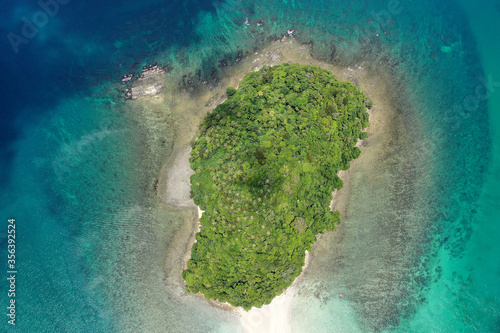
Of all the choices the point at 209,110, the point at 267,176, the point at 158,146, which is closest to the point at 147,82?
the point at 158,146

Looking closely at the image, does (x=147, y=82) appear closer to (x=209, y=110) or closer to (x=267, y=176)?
(x=209, y=110)

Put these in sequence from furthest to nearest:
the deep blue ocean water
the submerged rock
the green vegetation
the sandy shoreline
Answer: the submerged rock, the deep blue ocean water, the sandy shoreline, the green vegetation

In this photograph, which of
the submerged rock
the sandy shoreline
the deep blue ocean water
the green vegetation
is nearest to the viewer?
the green vegetation

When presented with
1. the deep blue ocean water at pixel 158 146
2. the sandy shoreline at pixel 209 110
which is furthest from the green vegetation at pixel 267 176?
the deep blue ocean water at pixel 158 146

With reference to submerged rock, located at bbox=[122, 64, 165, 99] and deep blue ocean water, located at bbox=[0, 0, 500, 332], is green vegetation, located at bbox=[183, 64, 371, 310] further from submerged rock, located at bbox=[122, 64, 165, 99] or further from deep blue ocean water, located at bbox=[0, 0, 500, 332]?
submerged rock, located at bbox=[122, 64, 165, 99]

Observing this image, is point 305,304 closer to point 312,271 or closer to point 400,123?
point 312,271

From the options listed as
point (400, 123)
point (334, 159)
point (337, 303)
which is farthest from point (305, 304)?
point (400, 123)

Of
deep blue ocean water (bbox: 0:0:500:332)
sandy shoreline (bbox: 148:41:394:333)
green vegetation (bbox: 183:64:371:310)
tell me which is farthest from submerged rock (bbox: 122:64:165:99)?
green vegetation (bbox: 183:64:371:310)
